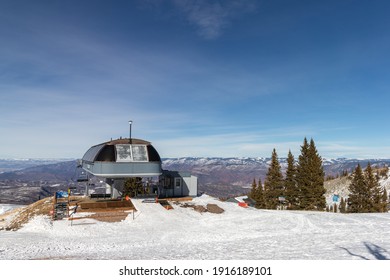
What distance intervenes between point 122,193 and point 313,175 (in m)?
30.5

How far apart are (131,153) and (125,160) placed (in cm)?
117

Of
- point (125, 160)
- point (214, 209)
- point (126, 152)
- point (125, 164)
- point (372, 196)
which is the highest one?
point (126, 152)

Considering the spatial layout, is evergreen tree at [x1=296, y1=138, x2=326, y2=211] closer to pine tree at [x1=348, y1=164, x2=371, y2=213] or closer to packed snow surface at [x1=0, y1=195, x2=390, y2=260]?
pine tree at [x1=348, y1=164, x2=371, y2=213]

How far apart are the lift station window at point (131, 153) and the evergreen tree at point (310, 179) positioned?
91.7 feet

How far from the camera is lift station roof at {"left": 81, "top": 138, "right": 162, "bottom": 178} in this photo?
3117 centimetres

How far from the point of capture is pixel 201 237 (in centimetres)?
2028

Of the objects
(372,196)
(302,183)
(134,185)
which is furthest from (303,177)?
(134,185)

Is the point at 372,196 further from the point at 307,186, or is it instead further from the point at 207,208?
the point at 207,208

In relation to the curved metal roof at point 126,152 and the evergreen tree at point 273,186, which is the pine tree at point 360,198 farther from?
the curved metal roof at point 126,152

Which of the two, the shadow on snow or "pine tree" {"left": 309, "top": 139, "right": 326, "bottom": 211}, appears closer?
the shadow on snow

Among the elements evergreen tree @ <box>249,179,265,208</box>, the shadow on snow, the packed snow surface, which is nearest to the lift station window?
the packed snow surface

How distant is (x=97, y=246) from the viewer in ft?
57.7
